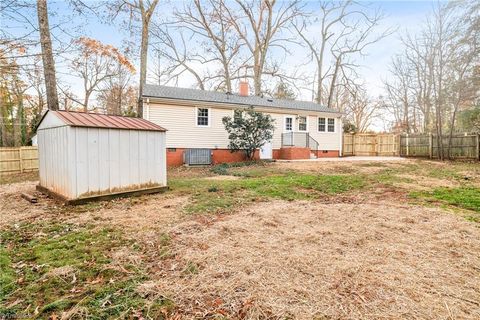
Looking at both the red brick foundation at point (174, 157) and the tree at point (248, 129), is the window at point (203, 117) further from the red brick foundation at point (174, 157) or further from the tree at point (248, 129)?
the red brick foundation at point (174, 157)

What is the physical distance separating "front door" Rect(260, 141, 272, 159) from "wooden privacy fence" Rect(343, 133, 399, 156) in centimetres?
824

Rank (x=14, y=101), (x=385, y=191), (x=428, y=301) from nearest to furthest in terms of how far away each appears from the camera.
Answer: (x=428, y=301) → (x=385, y=191) → (x=14, y=101)

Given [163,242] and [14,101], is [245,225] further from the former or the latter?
[14,101]

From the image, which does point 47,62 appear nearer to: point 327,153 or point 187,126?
point 187,126

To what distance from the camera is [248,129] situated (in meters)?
13.2

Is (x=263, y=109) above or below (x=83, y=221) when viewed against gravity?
above

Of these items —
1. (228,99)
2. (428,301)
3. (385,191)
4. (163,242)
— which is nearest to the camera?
(428,301)

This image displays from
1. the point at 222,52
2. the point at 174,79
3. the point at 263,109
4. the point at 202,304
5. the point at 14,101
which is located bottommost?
the point at 202,304

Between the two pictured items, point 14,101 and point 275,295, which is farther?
point 14,101

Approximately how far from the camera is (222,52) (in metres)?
22.1

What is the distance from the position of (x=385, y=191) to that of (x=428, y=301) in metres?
5.12

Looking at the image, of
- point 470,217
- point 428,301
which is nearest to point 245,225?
point 428,301

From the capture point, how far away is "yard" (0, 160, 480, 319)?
1.99 meters

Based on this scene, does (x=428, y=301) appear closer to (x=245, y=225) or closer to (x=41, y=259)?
(x=245, y=225)
